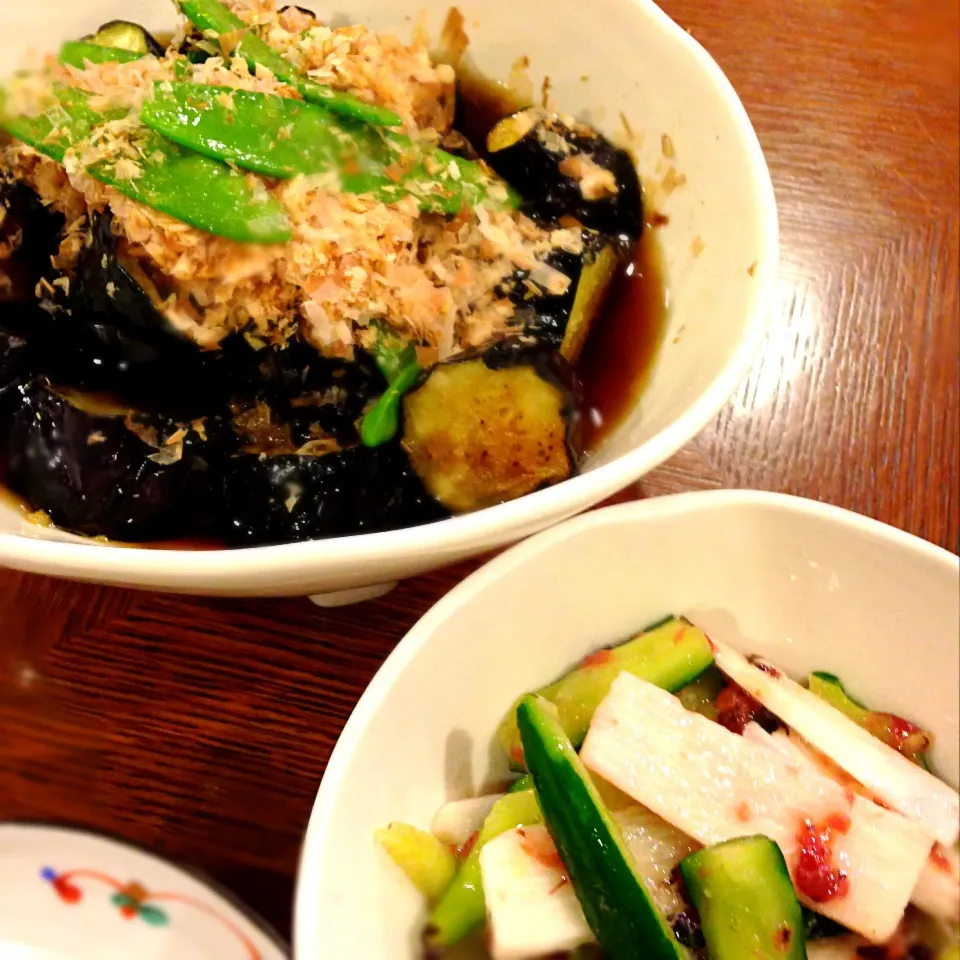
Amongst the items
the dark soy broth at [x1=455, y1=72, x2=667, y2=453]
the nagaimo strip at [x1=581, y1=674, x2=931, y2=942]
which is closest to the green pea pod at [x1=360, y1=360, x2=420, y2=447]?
the dark soy broth at [x1=455, y1=72, x2=667, y2=453]

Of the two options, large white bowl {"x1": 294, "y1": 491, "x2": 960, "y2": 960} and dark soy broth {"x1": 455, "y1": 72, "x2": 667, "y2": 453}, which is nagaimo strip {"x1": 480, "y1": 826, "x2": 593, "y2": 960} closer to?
large white bowl {"x1": 294, "y1": 491, "x2": 960, "y2": 960}

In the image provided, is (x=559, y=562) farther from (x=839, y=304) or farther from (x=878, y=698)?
(x=839, y=304)

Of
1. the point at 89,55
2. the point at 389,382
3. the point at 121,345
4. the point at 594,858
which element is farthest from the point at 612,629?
the point at 89,55

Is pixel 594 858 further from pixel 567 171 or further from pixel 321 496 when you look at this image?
pixel 567 171

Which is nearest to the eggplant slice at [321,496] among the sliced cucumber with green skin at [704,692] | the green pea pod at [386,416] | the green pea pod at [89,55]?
the green pea pod at [386,416]

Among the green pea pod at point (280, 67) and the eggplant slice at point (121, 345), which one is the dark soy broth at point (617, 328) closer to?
the green pea pod at point (280, 67)
